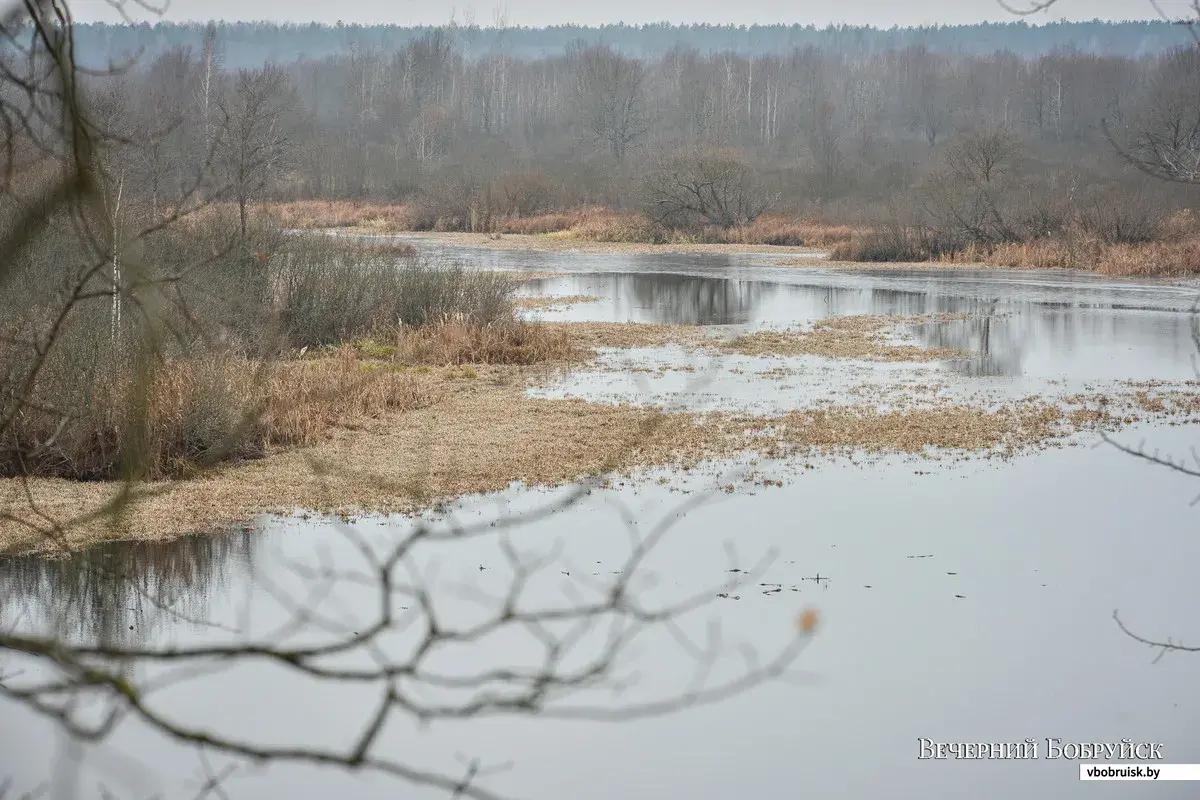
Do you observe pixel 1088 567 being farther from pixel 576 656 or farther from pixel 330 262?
pixel 330 262

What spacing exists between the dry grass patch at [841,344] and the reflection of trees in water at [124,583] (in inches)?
491

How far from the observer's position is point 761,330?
24.4m

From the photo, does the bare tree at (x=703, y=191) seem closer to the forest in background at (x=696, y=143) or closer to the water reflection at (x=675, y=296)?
the forest in background at (x=696, y=143)

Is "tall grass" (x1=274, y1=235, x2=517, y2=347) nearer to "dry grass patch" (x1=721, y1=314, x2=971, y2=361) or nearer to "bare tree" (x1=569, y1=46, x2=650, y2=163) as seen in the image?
"dry grass patch" (x1=721, y1=314, x2=971, y2=361)

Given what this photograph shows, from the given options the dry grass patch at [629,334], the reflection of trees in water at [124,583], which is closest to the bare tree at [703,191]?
the dry grass patch at [629,334]

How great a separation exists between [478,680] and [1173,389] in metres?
17.2

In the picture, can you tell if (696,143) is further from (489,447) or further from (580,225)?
(489,447)

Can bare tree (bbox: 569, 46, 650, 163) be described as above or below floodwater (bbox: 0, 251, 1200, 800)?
above

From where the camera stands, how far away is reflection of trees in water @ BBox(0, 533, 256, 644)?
27.6 ft

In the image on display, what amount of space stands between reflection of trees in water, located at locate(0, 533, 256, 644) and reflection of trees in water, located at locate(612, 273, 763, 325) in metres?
16.8

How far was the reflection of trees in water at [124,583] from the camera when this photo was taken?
8.40m

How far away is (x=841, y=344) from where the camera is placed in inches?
884

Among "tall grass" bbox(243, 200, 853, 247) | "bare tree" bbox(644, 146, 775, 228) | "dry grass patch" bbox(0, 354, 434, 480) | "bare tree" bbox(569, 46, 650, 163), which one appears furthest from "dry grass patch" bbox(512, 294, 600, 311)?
"bare tree" bbox(569, 46, 650, 163)

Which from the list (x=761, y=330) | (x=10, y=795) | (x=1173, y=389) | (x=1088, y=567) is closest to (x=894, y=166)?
(x=761, y=330)
